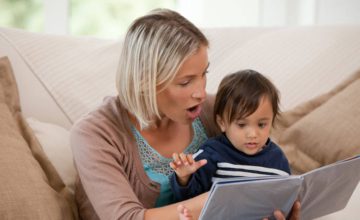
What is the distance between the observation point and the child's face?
141 centimetres

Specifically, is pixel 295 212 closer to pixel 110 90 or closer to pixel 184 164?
pixel 184 164

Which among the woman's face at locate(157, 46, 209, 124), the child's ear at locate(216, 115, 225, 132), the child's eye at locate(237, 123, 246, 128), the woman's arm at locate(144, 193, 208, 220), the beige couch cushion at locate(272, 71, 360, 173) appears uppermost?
the woman's face at locate(157, 46, 209, 124)

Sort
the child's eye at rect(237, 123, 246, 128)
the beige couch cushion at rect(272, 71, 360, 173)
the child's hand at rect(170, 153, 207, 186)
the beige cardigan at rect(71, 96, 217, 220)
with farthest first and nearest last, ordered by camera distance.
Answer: the beige couch cushion at rect(272, 71, 360, 173)
the child's eye at rect(237, 123, 246, 128)
the beige cardigan at rect(71, 96, 217, 220)
the child's hand at rect(170, 153, 207, 186)

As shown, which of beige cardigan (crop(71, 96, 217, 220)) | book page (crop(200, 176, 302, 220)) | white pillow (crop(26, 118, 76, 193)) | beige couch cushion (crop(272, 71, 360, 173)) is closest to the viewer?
book page (crop(200, 176, 302, 220))

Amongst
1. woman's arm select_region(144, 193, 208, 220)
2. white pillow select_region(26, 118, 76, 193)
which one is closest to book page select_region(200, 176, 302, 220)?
woman's arm select_region(144, 193, 208, 220)

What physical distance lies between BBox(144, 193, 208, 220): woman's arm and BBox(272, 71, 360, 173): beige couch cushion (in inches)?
25.6

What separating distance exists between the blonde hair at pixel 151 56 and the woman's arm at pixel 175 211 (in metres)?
0.25

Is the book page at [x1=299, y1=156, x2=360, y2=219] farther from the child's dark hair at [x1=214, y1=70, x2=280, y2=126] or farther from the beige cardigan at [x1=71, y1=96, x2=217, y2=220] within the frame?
the beige cardigan at [x1=71, y1=96, x2=217, y2=220]

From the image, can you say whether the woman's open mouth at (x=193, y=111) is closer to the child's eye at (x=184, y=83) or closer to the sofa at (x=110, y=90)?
the child's eye at (x=184, y=83)

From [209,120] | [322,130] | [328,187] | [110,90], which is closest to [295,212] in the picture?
[328,187]

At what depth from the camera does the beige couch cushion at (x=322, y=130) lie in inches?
70.4

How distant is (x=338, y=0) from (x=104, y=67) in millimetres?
1994

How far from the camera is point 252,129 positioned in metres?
1.41

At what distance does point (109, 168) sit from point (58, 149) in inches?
12.8
